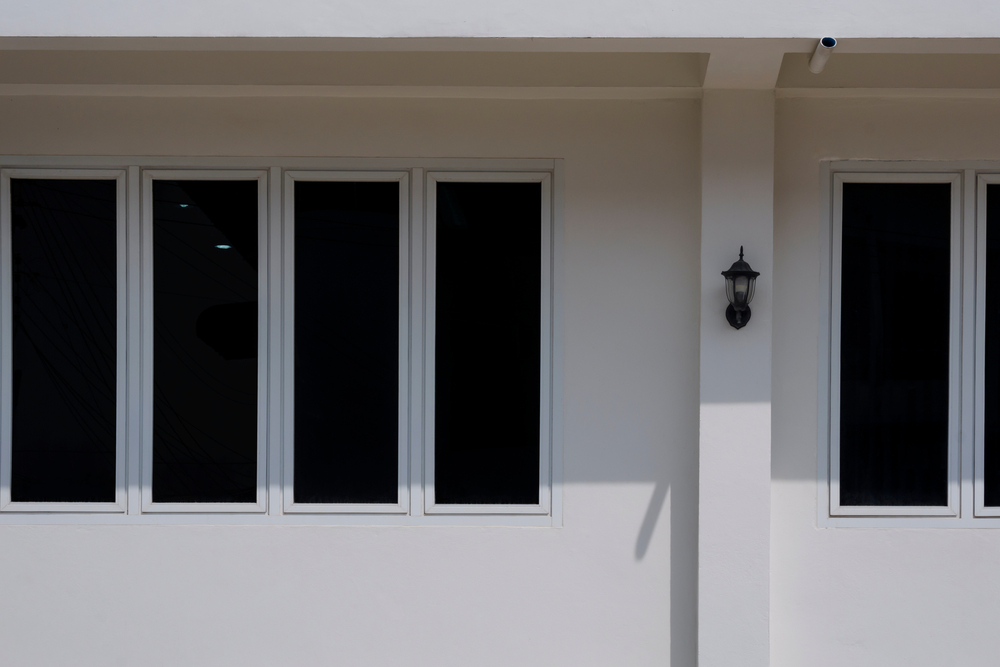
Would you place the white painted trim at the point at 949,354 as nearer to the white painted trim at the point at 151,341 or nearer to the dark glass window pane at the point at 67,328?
the white painted trim at the point at 151,341

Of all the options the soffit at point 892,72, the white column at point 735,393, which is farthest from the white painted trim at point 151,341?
the soffit at point 892,72

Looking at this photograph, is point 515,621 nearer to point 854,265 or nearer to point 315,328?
point 315,328

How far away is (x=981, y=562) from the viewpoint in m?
3.21

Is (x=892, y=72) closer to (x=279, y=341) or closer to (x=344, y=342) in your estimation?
(x=344, y=342)

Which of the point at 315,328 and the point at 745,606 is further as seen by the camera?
the point at 315,328

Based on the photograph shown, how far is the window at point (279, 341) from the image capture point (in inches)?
129

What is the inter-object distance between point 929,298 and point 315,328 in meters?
3.02

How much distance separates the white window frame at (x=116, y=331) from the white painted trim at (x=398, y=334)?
0.79m

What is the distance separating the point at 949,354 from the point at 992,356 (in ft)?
0.68

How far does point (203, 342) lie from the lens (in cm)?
330

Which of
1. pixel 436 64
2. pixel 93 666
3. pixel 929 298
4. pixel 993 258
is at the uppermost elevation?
pixel 436 64

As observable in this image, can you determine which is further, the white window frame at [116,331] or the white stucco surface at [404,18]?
the white window frame at [116,331]

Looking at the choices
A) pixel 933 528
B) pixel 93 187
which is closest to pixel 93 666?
pixel 93 187

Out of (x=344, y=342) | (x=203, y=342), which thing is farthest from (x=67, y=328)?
(x=344, y=342)
